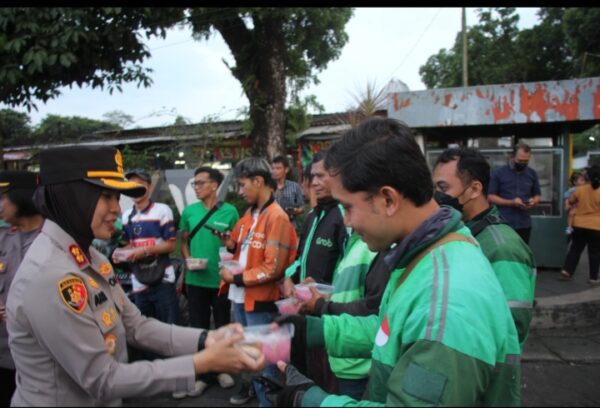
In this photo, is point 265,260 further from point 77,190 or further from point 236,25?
point 236,25

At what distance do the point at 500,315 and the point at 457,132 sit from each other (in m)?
8.03

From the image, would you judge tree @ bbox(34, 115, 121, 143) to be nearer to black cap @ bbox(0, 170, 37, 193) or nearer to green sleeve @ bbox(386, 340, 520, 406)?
black cap @ bbox(0, 170, 37, 193)

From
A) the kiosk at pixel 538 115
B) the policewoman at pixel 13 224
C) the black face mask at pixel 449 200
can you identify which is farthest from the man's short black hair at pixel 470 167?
the kiosk at pixel 538 115

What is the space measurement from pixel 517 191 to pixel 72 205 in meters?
5.63

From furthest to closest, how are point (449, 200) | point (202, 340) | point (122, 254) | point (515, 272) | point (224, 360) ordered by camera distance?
point (122, 254)
point (449, 200)
point (515, 272)
point (202, 340)
point (224, 360)

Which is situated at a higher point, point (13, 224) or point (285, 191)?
point (13, 224)

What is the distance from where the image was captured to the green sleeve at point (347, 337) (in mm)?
1797

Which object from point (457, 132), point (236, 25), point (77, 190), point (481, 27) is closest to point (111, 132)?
point (236, 25)

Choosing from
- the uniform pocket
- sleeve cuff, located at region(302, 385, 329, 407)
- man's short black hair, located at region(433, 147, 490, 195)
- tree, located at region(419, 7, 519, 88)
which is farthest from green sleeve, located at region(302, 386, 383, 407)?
tree, located at region(419, 7, 519, 88)

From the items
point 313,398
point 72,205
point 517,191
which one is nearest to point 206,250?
point 72,205

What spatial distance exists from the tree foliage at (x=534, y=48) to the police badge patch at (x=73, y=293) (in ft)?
67.3

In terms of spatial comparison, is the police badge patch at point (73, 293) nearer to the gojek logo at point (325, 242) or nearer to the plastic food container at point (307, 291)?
the plastic food container at point (307, 291)

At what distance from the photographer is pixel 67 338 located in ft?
4.67

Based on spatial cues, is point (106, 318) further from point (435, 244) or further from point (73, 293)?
point (435, 244)
